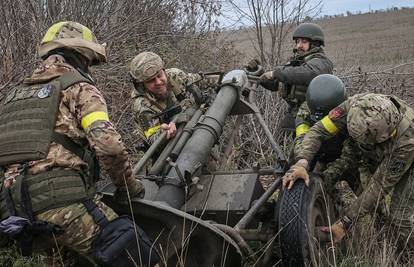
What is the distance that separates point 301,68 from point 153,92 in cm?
157

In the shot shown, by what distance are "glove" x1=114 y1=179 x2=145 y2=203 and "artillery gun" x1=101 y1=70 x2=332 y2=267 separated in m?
0.05

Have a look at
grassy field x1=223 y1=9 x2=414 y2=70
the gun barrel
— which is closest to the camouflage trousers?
the gun barrel

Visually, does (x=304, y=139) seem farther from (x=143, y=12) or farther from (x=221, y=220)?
(x=143, y=12)

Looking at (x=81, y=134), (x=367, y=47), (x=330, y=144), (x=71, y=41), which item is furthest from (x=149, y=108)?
(x=367, y=47)

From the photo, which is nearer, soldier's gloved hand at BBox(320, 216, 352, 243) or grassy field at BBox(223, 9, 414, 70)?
soldier's gloved hand at BBox(320, 216, 352, 243)

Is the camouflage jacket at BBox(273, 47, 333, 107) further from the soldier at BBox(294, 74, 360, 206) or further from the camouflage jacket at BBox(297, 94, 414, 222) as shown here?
the camouflage jacket at BBox(297, 94, 414, 222)

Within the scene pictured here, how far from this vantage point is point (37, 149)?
3.25 metres

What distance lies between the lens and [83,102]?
3.33 meters

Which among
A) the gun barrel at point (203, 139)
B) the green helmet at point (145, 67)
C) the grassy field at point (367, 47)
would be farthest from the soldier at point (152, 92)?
the grassy field at point (367, 47)

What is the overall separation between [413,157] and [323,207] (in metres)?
0.81

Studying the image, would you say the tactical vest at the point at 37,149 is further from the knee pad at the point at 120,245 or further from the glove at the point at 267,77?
the glove at the point at 267,77

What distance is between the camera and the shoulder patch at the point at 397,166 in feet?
14.1

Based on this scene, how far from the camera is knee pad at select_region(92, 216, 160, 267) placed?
328 centimetres

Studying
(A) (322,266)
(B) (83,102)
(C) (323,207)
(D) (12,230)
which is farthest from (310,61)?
(D) (12,230)
